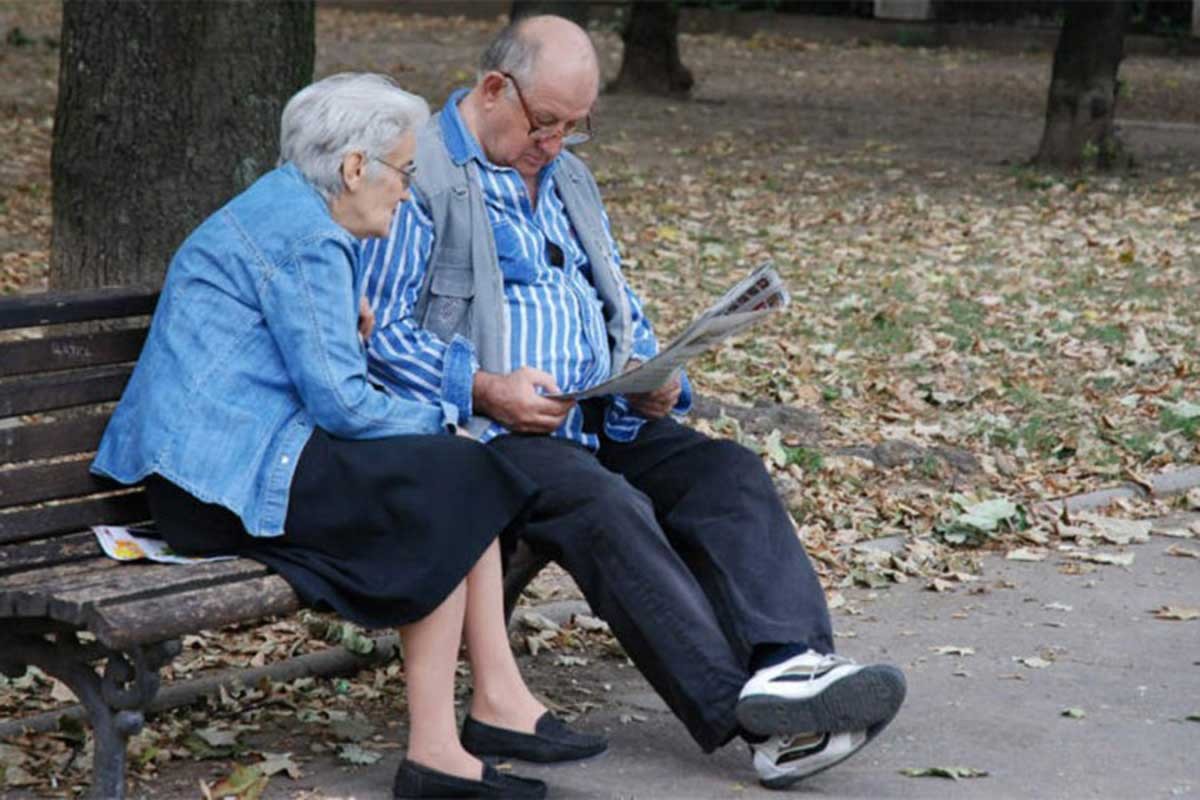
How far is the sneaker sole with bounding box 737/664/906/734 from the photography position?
414 centimetres

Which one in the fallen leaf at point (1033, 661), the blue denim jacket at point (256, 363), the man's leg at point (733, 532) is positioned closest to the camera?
the blue denim jacket at point (256, 363)

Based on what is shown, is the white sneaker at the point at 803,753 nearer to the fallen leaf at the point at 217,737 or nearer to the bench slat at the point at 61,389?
the fallen leaf at the point at 217,737

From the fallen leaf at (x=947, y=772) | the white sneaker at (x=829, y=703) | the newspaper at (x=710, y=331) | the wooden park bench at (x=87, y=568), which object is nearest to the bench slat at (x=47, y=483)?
the wooden park bench at (x=87, y=568)

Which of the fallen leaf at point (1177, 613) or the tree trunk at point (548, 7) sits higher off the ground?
the tree trunk at point (548, 7)

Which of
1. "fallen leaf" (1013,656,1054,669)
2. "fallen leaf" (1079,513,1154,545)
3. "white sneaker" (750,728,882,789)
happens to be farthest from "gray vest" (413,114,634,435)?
"fallen leaf" (1079,513,1154,545)

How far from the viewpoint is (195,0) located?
20.6 ft

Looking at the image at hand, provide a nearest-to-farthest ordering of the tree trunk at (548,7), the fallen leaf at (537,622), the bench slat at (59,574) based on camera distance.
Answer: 1. the bench slat at (59,574)
2. the fallen leaf at (537,622)
3. the tree trunk at (548,7)

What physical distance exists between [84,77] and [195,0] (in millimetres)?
392

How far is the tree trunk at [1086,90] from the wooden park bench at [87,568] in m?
10.3

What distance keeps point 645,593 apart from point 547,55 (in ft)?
3.84

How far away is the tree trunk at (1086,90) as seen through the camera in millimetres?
14102

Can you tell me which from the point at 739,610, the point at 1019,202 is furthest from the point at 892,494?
the point at 1019,202

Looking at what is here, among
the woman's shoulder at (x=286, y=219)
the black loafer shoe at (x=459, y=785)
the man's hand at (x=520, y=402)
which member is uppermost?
the woman's shoulder at (x=286, y=219)

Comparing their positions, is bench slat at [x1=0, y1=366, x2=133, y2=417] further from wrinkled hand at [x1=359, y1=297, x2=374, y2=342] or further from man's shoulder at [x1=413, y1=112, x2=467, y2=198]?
man's shoulder at [x1=413, y1=112, x2=467, y2=198]
